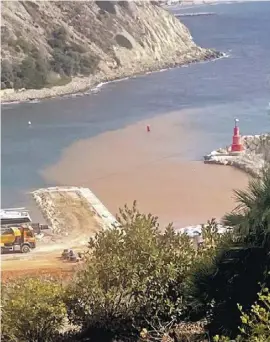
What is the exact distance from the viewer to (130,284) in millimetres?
7223

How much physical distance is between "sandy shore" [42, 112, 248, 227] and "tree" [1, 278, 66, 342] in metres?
13.6

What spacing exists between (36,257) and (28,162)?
11.8m

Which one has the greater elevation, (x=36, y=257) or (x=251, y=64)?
(x=251, y=64)

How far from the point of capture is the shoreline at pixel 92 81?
143 feet

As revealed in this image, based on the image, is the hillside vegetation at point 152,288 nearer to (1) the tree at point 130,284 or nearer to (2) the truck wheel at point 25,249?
(1) the tree at point 130,284

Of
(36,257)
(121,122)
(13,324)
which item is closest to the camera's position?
(13,324)

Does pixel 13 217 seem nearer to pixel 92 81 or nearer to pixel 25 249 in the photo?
pixel 25 249

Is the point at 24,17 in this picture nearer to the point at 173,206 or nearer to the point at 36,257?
the point at 173,206

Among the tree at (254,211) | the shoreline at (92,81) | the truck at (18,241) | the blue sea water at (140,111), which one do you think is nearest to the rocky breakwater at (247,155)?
the blue sea water at (140,111)

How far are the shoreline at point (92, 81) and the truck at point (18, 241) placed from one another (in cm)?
2512

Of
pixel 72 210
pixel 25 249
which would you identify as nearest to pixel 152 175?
pixel 72 210

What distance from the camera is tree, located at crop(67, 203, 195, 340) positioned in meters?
7.19

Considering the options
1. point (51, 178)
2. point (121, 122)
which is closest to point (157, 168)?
point (51, 178)

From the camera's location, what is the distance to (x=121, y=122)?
1405 inches
